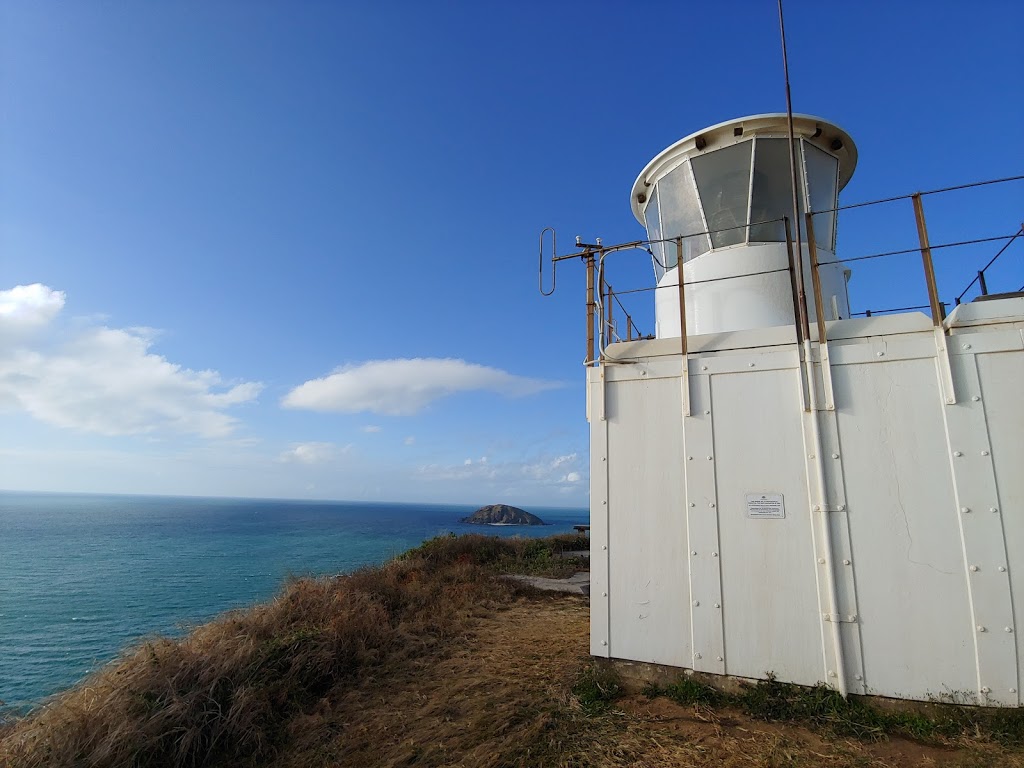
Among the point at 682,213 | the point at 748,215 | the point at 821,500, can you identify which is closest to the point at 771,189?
the point at 748,215

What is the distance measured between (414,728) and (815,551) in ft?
13.0

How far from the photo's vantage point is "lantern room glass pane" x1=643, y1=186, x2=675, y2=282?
273 inches

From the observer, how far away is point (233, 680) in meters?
4.99

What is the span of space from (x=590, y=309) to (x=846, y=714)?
4.29m

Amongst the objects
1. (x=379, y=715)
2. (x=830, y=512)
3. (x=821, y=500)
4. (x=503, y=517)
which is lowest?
(x=503, y=517)

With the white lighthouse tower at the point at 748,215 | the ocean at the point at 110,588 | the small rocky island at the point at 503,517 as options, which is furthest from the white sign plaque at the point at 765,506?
the small rocky island at the point at 503,517

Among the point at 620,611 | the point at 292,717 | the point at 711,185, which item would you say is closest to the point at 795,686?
the point at 620,611

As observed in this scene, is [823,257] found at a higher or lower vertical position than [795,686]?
higher

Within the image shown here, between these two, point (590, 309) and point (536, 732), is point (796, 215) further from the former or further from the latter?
point (536, 732)

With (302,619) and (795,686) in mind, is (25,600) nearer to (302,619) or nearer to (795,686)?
(302,619)

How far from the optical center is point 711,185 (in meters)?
6.25

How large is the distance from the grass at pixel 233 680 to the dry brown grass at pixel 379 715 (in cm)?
2

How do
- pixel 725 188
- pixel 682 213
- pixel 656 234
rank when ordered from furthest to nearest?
pixel 656 234 → pixel 682 213 → pixel 725 188

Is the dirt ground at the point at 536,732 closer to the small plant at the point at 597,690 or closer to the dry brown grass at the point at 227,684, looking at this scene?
the small plant at the point at 597,690
